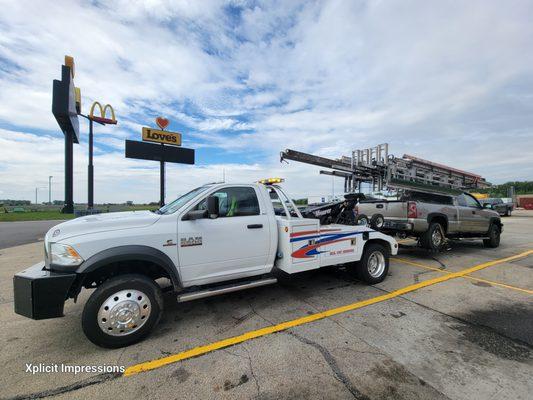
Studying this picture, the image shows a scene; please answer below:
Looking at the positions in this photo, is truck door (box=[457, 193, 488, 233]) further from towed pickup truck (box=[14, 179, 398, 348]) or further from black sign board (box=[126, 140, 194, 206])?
black sign board (box=[126, 140, 194, 206])

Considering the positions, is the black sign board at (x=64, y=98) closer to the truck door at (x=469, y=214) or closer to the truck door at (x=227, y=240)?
the truck door at (x=227, y=240)

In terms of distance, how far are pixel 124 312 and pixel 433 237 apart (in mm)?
7325

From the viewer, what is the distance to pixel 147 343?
320 centimetres

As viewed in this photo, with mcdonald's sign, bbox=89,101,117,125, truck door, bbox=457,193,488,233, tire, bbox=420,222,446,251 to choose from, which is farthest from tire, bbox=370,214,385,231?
mcdonald's sign, bbox=89,101,117,125

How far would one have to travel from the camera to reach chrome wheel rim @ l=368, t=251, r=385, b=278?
5398mm

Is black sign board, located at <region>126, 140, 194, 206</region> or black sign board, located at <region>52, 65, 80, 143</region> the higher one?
black sign board, located at <region>52, 65, 80, 143</region>

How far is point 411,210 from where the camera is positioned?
6.95 meters

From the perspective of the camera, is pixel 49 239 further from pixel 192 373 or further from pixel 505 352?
pixel 505 352

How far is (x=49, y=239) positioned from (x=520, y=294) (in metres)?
7.09

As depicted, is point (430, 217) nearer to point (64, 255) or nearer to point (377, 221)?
point (377, 221)

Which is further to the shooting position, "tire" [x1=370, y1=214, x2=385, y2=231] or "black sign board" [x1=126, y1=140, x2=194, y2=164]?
"black sign board" [x1=126, y1=140, x2=194, y2=164]

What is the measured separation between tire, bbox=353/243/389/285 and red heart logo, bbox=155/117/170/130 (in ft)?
46.7

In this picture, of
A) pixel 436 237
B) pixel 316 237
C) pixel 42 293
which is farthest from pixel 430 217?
pixel 42 293

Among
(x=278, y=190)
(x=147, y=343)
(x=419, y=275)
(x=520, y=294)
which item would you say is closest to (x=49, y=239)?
(x=147, y=343)
